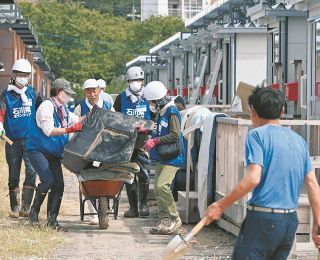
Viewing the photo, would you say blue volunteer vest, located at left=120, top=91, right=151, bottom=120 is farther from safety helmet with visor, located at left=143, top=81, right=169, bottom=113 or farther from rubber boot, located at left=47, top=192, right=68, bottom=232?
rubber boot, located at left=47, top=192, right=68, bottom=232

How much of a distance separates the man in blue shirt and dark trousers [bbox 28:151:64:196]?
5.68m

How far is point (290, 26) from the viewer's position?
2103cm

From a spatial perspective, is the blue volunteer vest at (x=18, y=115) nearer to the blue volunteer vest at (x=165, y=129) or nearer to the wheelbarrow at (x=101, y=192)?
the wheelbarrow at (x=101, y=192)

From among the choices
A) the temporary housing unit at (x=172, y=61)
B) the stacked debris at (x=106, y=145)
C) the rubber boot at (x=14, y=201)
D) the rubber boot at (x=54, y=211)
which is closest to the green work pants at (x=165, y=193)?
the stacked debris at (x=106, y=145)

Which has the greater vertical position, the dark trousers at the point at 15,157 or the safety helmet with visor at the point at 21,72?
the safety helmet with visor at the point at 21,72

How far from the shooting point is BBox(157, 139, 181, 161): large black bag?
37.8 ft

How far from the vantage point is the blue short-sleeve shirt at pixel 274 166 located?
6348mm

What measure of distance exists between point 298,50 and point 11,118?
9.74 m

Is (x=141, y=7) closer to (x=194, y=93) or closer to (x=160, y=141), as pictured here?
(x=194, y=93)

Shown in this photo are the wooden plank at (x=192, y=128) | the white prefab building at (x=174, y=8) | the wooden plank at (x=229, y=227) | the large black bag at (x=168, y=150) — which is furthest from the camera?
the white prefab building at (x=174, y=8)

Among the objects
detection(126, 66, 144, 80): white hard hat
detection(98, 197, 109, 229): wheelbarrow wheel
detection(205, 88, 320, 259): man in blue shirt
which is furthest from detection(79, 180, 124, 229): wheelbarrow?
detection(205, 88, 320, 259): man in blue shirt

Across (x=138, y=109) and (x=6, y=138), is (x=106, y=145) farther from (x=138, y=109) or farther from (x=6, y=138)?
(x=6, y=138)

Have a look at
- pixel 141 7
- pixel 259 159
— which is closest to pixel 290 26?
pixel 259 159

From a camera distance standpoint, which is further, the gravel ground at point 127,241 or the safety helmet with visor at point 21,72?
the safety helmet with visor at point 21,72
